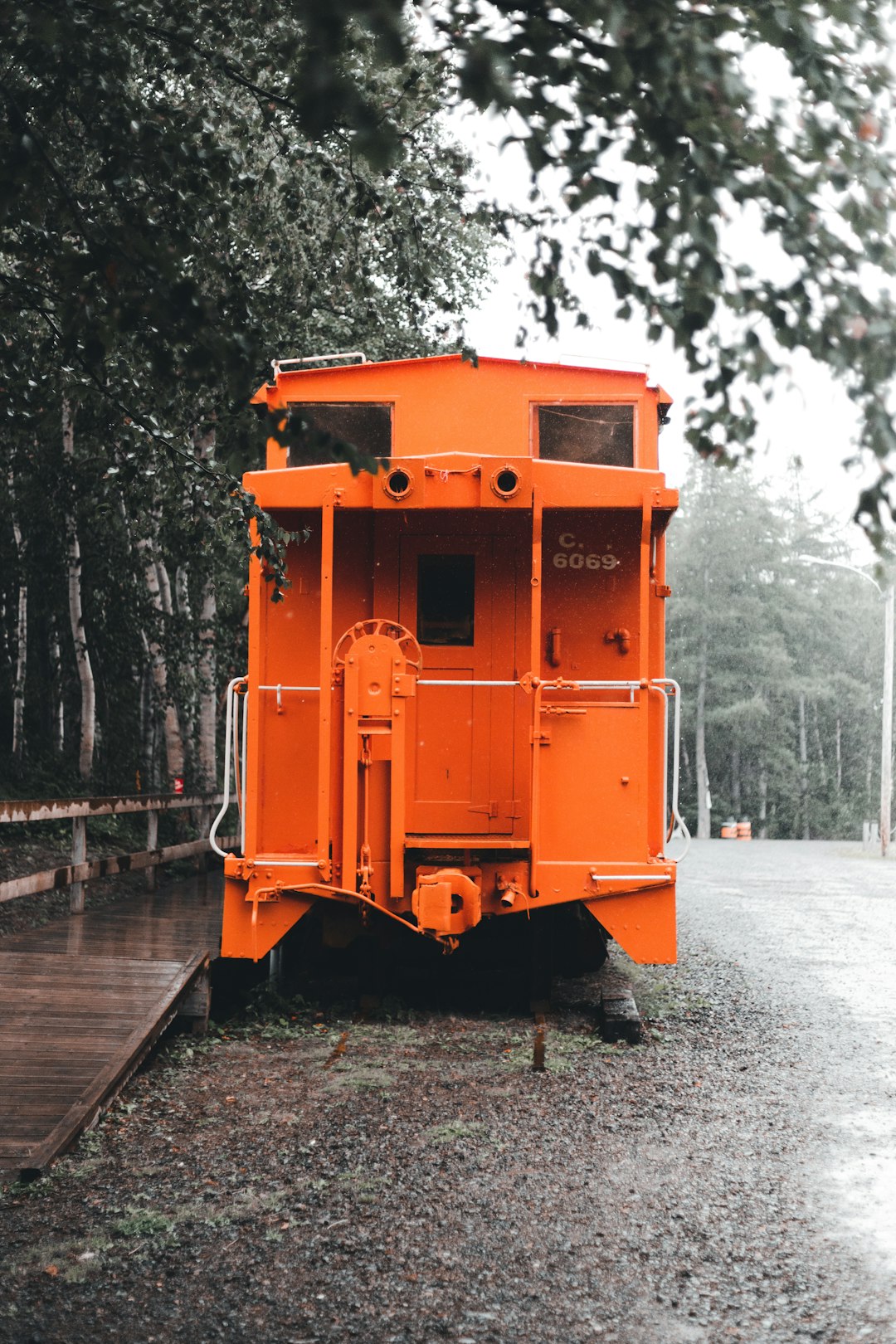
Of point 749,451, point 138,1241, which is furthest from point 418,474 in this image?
point 138,1241

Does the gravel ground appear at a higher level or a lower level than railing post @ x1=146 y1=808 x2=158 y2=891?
lower

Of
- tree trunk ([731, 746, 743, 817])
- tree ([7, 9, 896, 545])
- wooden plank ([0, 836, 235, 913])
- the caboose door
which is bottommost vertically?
tree trunk ([731, 746, 743, 817])

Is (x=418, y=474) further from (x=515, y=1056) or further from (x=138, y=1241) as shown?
(x=138, y=1241)

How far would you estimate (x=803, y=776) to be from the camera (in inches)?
2328

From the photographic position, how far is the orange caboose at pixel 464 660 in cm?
731

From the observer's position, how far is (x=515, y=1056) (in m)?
6.82

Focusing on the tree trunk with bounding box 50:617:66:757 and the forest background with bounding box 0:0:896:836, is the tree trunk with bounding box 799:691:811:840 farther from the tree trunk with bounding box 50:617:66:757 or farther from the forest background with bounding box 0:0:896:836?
the forest background with bounding box 0:0:896:836

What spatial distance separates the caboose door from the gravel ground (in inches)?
51.1

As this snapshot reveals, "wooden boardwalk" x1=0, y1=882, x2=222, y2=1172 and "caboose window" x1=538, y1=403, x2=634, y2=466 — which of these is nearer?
"wooden boardwalk" x1=0, y1=882, x2=222, y2=1172

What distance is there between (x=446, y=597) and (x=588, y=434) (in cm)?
133

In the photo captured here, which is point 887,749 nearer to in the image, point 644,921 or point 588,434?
point 588,434

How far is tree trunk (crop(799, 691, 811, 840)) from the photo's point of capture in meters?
58.9

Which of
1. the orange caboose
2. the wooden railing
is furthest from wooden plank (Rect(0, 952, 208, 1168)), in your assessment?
the orange caboose

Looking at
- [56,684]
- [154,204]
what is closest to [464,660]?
[154,204]
